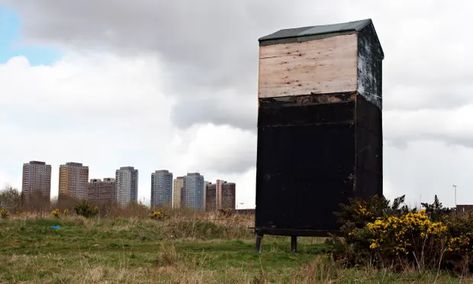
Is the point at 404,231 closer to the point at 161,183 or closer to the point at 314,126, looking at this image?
the point at 314,126

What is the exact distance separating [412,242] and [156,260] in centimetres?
474

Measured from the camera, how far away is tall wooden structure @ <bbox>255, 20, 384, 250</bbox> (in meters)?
13.7

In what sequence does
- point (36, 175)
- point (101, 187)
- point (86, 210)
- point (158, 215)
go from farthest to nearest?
point (36, 175) → point (101, 187) → point (86, 210) → point (158, 215)

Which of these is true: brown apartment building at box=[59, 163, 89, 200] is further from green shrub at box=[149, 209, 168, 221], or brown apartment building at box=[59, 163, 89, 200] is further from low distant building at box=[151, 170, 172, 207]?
green shrub at box=[149, 209, 168, 221]

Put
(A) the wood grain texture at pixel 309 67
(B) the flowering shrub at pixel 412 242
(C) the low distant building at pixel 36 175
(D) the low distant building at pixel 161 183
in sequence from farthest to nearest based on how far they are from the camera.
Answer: (C) the low distant building at pixel 36 175
(D) the low distant building at pixel 161 183
(A) the wood grain texture at pixel 309 67
(B) the flowering shrub at pixel 412 242

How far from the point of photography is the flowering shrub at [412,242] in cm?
1005

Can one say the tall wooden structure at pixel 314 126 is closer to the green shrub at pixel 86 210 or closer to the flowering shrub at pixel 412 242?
the flowering shrub at pixel 412 242

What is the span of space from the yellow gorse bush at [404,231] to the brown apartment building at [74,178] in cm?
5191

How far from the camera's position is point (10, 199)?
43375 mm

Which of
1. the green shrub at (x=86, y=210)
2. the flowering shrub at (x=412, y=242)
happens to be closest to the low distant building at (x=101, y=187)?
the green shrub at (x=86, y=210)

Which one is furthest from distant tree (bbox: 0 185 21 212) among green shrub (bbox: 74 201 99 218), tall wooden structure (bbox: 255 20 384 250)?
tall wooden structure (bbox: 255 20 384 250)

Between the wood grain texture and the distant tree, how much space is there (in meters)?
29.3

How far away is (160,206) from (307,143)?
806 inches

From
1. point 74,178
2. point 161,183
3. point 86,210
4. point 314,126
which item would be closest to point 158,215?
point 86,210
